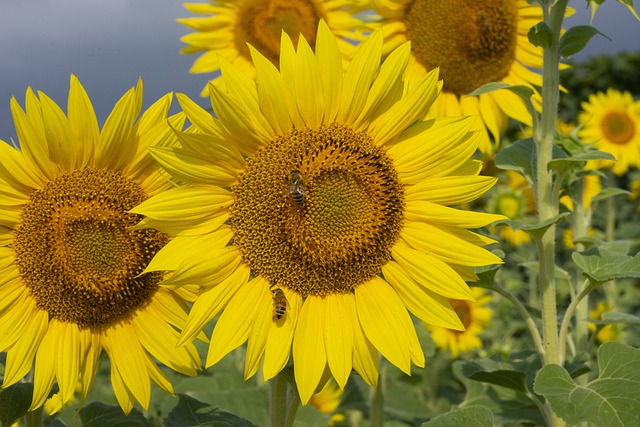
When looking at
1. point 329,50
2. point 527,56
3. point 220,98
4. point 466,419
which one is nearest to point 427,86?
point 329,50

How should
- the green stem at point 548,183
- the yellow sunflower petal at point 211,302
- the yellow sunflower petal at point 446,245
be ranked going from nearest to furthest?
1. the yellow sunflower petal at point 211,302
2. the yellow sunflower petal at point 446,245
3. the green stem at point 548,183

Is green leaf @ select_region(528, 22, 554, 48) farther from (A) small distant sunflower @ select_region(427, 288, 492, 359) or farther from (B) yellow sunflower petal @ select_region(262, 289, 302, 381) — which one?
(A) small distant sunflower @ select_region(427, 288, 492, 359)

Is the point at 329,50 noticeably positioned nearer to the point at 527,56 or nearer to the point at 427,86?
the point at 427,86

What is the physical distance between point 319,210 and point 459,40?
1.79m

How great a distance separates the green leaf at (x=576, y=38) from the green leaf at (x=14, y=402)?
1.97 metres

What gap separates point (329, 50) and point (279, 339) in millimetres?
748

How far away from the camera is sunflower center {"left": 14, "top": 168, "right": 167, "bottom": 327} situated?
2164 mm

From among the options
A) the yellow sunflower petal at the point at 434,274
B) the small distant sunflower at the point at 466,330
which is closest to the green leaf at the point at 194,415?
the yellow sunflower petal at the point at 434,274

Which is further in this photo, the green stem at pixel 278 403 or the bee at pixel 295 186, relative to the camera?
the green stem at pixel 278 403

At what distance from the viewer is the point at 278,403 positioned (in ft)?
7.16

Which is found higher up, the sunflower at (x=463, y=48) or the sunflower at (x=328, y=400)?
the sunflower at (x=463, y=48)

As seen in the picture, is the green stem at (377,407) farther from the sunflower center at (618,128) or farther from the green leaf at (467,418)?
the sunflower center at (618,128)

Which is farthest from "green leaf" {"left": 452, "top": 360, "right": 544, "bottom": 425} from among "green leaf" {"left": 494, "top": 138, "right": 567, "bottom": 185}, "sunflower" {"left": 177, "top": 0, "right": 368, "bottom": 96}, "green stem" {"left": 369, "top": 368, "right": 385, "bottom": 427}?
"sunflower" {"left": 177, "top": 0, "right": 368, "bottom": 96}

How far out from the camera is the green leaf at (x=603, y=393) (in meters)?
2.16
